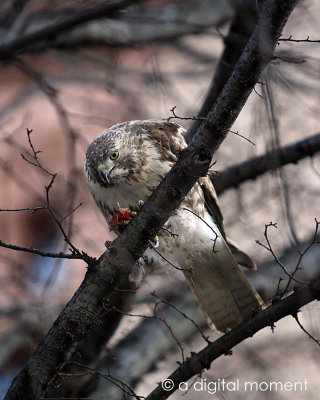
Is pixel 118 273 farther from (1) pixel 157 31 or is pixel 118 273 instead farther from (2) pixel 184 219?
(1) pixel 157 31

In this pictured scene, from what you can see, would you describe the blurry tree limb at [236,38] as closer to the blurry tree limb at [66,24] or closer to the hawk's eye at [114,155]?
the blurry tree limb at [66,24]

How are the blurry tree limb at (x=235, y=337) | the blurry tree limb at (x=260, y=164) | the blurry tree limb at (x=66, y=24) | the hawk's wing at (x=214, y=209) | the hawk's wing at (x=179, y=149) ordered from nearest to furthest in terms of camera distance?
the blurry tree limb at (x=235, y=337) → the blurry tree limb at (x=66, y=24) → the hawk's wing at (x=179, y=149) → the hawk's wing at (x=214, y=209) → the blurry tree limb at (x=260, y=164)

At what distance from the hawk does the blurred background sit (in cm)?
21

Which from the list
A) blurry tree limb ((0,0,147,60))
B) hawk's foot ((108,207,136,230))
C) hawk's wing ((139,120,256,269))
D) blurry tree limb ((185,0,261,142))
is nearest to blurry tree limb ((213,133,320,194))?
hawk's wing ((139,120,256,269))

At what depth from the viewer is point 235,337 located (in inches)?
108

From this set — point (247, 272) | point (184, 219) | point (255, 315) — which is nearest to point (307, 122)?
point (247, 272)

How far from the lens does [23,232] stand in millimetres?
5598

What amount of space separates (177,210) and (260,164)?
3.51 ft

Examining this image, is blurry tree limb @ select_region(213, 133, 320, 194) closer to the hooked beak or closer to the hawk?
the hawk

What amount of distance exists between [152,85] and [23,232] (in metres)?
2.12

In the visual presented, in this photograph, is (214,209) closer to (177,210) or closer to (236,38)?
(177,210)

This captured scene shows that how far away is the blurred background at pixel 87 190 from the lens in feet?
12.8

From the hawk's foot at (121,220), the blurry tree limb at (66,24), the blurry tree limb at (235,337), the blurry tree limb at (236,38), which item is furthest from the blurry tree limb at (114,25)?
the blurry tree limb at (235,337)

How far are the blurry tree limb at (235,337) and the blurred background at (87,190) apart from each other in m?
0.56
